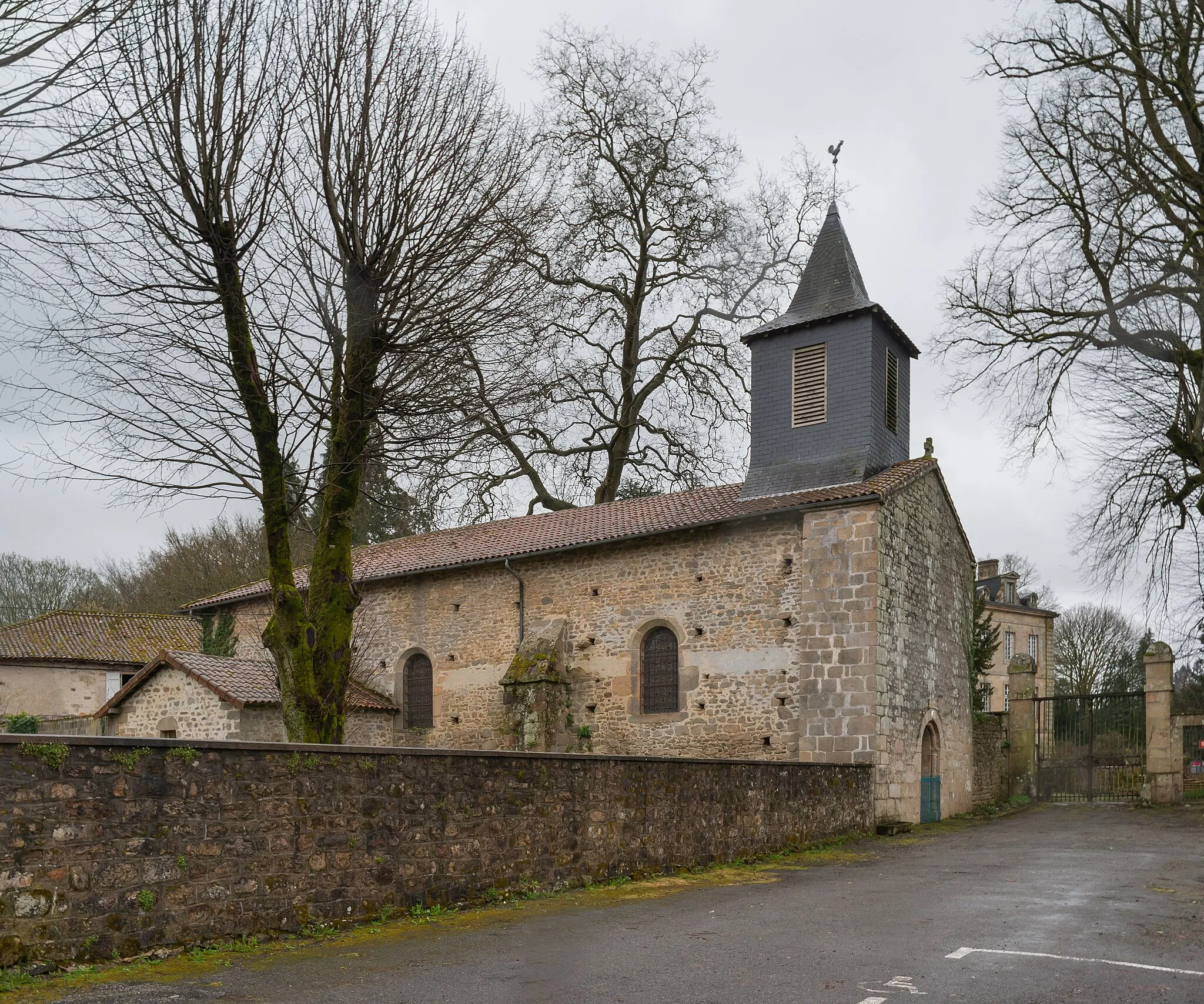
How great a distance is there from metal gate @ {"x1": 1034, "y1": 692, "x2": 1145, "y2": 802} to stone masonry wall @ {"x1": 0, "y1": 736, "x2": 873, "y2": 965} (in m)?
13.7

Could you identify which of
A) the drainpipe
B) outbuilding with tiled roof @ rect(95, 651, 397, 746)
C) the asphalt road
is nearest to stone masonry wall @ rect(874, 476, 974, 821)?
the asphalt road

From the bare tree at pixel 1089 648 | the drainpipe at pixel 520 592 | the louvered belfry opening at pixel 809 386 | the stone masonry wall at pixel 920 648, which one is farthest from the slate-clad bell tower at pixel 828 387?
the bare tree at pixel 1089 648

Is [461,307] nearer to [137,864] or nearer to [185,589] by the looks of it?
[137,864]

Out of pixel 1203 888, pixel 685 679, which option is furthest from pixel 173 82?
pixel 685 679

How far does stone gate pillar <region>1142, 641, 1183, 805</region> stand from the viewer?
1986cm

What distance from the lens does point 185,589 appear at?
120 feet

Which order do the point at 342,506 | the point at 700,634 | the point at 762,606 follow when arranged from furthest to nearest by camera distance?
the point at 700,634 → the point at 762,606 → the point at 342,506

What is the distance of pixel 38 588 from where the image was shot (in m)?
41.8

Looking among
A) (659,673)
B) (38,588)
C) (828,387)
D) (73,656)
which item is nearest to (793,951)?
(659,673)

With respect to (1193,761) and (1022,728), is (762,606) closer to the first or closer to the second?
(1022,728)

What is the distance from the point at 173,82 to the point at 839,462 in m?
13.9

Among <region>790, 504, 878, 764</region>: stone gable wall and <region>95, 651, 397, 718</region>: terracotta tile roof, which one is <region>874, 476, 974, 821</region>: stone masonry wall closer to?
<region>790, 504, 878, 764</region>: stone gable wall

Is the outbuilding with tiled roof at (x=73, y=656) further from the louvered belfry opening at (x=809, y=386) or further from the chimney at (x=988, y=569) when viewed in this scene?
the chimney at (x=988, y=569)

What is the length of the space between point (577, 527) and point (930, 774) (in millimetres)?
7960
